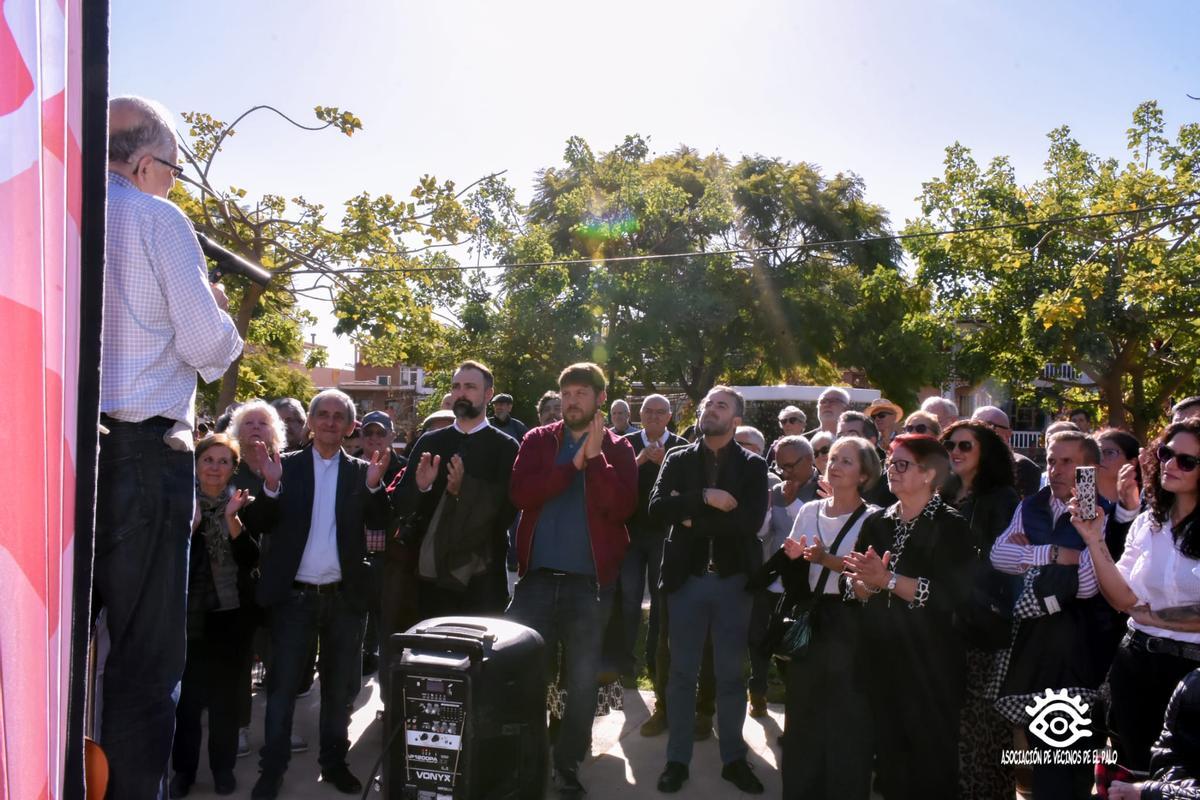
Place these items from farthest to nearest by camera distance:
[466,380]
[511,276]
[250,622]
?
[511,276]
[466,380]
[250,622]

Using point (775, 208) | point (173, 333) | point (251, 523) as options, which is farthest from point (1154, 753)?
point (775, 208)

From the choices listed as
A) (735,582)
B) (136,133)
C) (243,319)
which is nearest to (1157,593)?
(735,582)

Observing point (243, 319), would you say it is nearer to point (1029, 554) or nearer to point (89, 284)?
point (1029, 554)

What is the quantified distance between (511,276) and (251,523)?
23.1 m

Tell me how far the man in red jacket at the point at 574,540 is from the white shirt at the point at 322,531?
991mm

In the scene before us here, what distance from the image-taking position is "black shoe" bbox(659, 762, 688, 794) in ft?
17.0

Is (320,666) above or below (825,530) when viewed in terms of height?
below

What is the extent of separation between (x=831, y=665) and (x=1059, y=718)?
1.02m

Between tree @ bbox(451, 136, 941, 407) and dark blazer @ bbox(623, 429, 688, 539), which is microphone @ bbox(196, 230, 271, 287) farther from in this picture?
tree @ bbox(451, 136, 941, 407)

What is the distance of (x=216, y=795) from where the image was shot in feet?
16.2

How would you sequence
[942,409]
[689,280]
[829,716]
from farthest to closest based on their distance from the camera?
[689,280] < [942,409] < [829,716]

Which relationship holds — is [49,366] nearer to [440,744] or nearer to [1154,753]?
[440,744]

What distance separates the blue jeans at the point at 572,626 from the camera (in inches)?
203

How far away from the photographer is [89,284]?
1796mm
